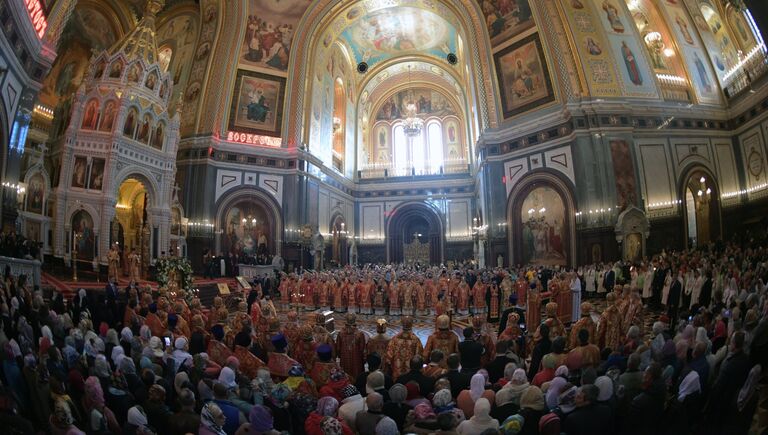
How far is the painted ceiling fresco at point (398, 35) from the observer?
29219 millimetres

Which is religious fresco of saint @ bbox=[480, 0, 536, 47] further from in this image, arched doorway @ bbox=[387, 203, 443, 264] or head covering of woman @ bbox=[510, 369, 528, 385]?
head covering of woman @ bbox=[510, 369, 528, 385]

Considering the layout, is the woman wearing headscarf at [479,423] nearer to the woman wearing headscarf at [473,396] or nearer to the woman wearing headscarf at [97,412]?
the woman wearing headscarf at [473,396]

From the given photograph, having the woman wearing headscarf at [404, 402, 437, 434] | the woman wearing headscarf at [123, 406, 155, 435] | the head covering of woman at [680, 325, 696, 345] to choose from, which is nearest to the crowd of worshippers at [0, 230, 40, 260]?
the woman wearing headscarf at [123, 406, 155, 435]

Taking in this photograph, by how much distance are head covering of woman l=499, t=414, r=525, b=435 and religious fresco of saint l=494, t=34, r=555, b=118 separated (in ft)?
64.3

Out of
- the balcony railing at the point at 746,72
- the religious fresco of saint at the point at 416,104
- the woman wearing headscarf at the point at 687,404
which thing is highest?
the religious fresco of saint at the point at 416,104

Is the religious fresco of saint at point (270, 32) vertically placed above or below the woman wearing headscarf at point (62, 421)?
above

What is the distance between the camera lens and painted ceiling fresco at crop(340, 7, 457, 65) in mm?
29219

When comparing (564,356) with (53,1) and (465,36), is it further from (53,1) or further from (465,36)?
(465,36)

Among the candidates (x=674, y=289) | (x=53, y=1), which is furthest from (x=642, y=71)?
(x=53, y=1)

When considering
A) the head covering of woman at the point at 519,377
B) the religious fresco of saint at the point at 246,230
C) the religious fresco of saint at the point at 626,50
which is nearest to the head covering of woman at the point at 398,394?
the head covering of woman at the point at 519,377

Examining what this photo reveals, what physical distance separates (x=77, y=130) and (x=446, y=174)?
24.6 m

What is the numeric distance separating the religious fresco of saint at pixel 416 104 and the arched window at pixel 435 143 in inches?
47.6

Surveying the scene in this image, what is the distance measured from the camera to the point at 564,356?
4.59 metres

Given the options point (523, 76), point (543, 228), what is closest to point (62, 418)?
point (543, 228)
